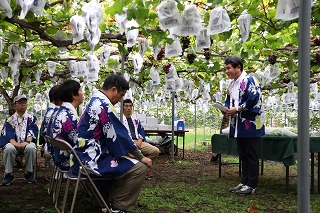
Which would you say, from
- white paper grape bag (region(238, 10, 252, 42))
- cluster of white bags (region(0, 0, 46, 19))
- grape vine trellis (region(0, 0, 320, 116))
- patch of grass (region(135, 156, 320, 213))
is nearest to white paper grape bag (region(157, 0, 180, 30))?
grape vine trellis (region(0, 0, 320, 116))

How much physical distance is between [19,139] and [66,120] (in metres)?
2.05

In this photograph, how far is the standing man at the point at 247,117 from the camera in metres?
4.54

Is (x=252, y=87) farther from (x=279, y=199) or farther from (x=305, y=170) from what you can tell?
(x=305, y=170)

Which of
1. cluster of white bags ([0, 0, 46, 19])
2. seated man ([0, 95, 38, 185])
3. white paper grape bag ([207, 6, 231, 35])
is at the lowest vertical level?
seated man ([0, 95, 38, 185])

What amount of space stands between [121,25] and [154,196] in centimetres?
204

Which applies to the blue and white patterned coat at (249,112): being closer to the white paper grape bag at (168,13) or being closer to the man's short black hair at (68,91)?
the white paper grape bag at (168,13)

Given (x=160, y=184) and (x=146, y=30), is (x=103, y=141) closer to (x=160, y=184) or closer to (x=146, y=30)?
(x=146, y=30)

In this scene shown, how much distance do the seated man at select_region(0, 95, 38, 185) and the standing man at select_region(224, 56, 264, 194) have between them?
2772mm

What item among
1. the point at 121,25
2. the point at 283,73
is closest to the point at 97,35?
the point at 121,25

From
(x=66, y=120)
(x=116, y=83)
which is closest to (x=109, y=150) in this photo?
(x=116, y=83)

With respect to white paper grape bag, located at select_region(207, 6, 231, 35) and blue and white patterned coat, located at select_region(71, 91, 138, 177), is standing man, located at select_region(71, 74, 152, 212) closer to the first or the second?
blue and white patterned coat, located at select_region(71, 91, 138, 177)

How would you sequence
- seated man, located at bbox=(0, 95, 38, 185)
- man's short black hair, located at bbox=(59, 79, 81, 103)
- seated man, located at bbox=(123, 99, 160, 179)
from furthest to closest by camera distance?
seated man, located at bbox=(123, 99, 160, 179) → seated man, located at bbox=(0, 95, 38, 185) → man's short black hair, located at bbox=(59, 79, 81, 103)

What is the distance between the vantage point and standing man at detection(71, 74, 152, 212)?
3031 mm

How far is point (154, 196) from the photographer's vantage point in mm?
4527
